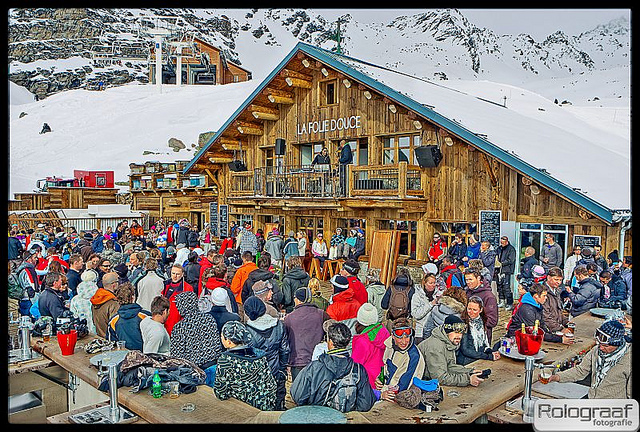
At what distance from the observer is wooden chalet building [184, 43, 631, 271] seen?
1130 centimetres

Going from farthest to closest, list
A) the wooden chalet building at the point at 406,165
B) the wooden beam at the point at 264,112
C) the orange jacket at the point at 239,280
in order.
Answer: the wooden beam at the point at 264,112 < the wooden chalet building at the point at 406,165 < the orange jacket at the point at 239,280

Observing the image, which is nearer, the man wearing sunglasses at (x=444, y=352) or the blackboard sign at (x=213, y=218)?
the man wearing sunglasses at (x=444, y=352)

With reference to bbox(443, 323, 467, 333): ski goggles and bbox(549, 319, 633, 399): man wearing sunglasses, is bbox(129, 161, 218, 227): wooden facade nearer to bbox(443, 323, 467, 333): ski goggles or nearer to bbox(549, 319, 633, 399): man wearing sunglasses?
bbox(443, 323, 467, 333): ski goggles

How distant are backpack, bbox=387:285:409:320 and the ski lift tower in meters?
66.8

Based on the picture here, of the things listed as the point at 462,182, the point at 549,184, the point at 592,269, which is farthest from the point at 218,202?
the point at 592,269

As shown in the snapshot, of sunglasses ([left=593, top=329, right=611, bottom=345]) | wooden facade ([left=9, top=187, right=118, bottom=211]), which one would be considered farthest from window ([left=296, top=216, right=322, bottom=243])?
wooden facade ([left=9, top=187, right=118, bottom=211])

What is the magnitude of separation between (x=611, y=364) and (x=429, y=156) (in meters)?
9.04

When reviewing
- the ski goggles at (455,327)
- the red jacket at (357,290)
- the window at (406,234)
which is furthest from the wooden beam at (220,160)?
the ski goggles at (455,327)

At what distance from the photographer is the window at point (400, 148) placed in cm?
1398

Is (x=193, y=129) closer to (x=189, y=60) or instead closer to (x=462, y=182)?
(x=189, y=60)

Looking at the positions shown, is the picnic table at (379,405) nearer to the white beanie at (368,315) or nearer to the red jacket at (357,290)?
the white beanie at (368,315)

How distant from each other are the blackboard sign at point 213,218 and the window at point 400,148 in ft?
27.9

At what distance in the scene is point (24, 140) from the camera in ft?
170

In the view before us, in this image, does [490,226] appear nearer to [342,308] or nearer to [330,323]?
[342,308]
